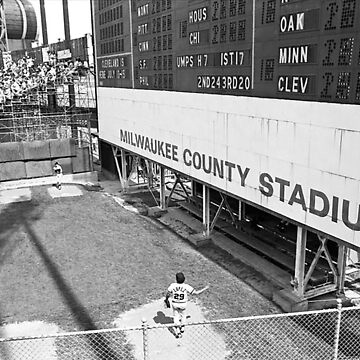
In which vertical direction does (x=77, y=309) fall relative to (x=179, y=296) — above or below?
below

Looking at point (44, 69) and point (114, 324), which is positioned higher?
point (44, 69)

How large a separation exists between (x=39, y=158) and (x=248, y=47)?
1792cm

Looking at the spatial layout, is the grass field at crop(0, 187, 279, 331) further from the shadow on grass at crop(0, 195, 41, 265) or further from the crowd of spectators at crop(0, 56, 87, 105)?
the crowd of spectators at crop(0, 56, 87, 105)

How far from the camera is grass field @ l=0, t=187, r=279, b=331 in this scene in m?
10.8

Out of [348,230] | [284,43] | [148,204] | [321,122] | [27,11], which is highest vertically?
[27,11]

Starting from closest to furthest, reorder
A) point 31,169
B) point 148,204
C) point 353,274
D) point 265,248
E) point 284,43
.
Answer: point 284,43
point 353,274
point 265,248
point 148,204
point 31,169

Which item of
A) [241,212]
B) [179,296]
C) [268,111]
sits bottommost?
[241,212]

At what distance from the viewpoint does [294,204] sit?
993 centimetres

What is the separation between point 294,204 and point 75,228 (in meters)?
9.55

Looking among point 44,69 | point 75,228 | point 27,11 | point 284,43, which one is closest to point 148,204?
point 75,228

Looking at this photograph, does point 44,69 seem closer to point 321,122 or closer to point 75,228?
point 75,228

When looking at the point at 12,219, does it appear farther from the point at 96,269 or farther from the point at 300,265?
the point at 300,265

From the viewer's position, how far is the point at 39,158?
25891mm

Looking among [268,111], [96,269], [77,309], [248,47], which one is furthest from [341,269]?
[96,269]
